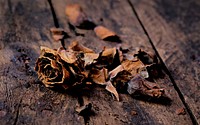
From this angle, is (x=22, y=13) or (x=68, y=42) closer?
(x=68, y=42)

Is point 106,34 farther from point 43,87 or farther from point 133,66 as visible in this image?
point 43,87

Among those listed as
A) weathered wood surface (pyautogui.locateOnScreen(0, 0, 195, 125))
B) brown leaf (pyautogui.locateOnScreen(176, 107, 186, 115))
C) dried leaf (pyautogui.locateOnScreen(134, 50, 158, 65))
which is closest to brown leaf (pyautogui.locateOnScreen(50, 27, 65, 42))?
weathered wood surface (pyautogui.locateOnScreen(0, 0, 195, 125))

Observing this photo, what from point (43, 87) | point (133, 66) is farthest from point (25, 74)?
point (133, 66)

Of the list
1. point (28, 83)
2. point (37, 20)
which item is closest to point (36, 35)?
point (37, 20)

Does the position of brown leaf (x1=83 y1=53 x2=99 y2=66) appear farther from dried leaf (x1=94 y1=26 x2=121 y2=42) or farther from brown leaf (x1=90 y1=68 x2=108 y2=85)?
dried leaf (x1=94 y1=26 x2=121 y2=42)

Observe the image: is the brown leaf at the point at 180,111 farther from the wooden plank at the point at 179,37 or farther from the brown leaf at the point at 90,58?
the brown leaf at the point at 90,58

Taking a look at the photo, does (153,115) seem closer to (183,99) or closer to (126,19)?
(183,99)

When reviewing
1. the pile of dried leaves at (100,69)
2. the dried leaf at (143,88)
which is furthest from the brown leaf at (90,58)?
the dried leaf at (143,88)
